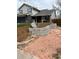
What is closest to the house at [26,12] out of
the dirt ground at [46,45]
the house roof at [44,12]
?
the house roof at [44,12]

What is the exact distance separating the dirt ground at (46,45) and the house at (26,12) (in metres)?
0.22

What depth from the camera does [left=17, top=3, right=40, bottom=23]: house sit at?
6.90ft

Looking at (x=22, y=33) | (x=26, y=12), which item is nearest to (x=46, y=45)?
(x=22, y=33)

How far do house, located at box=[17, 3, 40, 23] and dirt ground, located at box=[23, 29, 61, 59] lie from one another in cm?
22

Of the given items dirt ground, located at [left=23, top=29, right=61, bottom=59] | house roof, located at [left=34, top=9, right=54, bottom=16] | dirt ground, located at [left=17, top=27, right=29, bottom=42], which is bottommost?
dirt ground, located at [left=23, top=29, right=61, bottom=59]

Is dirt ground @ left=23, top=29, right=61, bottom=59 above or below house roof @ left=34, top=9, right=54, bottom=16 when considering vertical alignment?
below

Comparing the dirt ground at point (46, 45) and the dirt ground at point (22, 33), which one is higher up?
the dirt ground at point (22, 33)

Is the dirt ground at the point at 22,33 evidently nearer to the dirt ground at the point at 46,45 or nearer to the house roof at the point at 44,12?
the dirt ground at the point at 46,45

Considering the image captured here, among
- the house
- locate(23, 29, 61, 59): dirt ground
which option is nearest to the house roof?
the house

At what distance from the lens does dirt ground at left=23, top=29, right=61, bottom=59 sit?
81.4 inches

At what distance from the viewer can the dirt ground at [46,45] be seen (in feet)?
6.78

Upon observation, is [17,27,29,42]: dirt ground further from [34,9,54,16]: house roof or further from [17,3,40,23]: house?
[34,9,54,16]: house roof
